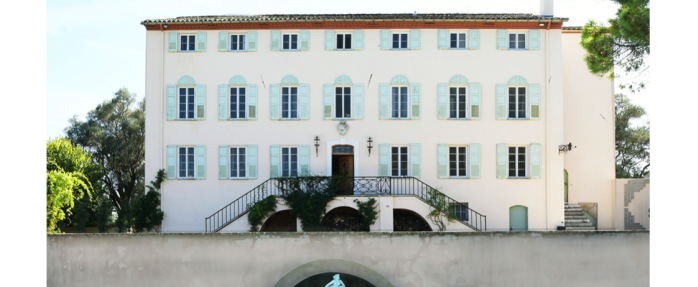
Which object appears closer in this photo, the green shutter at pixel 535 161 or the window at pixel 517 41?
the green shutter at pixel 535 161

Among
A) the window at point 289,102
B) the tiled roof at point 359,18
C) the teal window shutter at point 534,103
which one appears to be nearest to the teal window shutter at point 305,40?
the tiled roof at point 359,18

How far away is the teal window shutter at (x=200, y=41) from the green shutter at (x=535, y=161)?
38.9 feet

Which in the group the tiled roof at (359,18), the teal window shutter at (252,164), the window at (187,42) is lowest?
the teal window shutter at (252,164)

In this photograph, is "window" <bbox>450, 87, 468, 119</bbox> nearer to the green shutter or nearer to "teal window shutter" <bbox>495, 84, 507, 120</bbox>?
"teal window shutter" <bbox>495, 84, 507, 120</bbox>

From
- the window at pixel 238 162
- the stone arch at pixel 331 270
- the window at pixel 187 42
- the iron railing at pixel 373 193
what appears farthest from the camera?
the window at pixel 187 42

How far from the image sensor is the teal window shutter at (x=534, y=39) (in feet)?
62.8

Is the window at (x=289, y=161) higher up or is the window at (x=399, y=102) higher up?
the window at (x=399, y=102)

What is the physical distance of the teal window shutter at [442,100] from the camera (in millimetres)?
19062

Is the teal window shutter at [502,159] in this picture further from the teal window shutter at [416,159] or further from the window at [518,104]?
the teal window shutter at [416,159]

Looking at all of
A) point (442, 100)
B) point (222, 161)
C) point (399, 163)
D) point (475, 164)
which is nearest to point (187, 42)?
point (222, 161)

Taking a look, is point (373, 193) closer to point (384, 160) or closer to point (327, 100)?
point (384, 160)

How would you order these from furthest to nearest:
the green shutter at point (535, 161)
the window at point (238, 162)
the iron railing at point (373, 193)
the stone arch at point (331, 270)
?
the window at point (238, 162), the green shutter at point (535, 161), the iron railing at point (373, 193), the stone arch at point (331, 270)
